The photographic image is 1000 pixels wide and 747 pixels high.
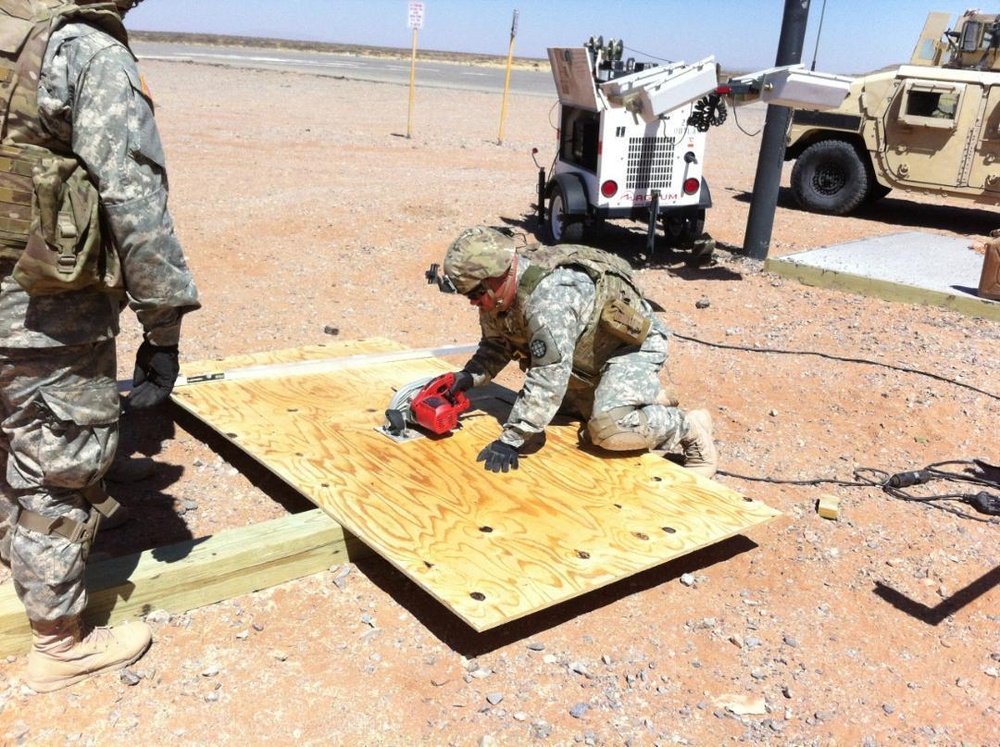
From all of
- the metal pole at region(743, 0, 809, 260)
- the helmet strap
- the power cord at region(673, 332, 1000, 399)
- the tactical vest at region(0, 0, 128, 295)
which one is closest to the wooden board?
the helmet strap

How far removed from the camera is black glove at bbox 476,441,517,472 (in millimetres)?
3721

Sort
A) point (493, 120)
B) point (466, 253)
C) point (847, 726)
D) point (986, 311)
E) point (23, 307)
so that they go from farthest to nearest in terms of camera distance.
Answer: point (493, 120), point (986, 311), point (466, 253), point (847, 726), point (23, 307)

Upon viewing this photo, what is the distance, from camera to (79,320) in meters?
2.38

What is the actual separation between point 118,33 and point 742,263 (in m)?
6.97

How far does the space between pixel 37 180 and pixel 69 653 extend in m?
1.38

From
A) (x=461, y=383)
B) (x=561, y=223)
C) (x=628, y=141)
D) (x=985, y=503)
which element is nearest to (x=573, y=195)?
(x=561, y=223)

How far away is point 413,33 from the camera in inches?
660

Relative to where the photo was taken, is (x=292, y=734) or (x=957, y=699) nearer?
(x=292, y=734)

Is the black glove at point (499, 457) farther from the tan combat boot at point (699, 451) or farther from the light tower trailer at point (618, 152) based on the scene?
the light tower trailer at point (618, 152)

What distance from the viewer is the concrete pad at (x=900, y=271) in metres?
7.12

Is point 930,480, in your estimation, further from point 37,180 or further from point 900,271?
point 900,271

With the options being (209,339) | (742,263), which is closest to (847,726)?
(209,339)

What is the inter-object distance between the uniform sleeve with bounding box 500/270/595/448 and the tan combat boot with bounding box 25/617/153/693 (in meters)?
1.67

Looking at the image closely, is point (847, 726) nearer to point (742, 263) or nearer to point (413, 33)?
point (742, 263)
